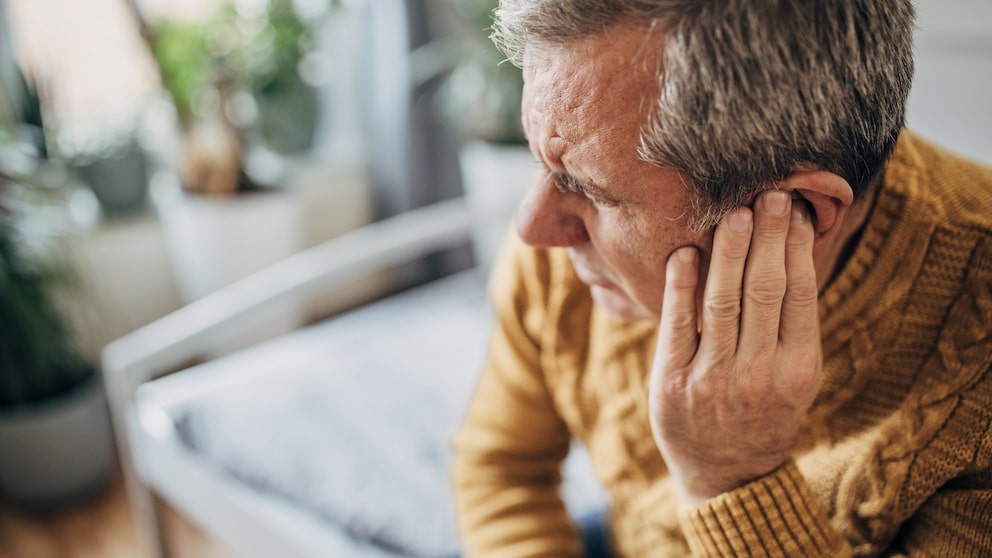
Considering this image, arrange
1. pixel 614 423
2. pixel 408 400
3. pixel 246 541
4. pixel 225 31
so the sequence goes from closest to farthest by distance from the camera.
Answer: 1. pixel 614 423
2. pixel 246 541
3. pixel 408 400
4. pixel 225 31

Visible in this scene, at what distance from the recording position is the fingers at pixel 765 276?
0.58 meters

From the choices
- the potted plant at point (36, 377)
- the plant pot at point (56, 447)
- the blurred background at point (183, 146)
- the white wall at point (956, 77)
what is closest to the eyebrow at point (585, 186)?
the white wall at point (956, 77)

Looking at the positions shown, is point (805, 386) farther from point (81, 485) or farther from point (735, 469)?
point (81, 485)

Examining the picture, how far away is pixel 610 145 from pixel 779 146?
0.39ft

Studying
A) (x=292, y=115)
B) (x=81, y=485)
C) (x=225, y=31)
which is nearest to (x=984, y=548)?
(x=81, y=485)

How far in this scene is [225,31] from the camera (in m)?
2.40

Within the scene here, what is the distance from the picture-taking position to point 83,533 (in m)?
1.99

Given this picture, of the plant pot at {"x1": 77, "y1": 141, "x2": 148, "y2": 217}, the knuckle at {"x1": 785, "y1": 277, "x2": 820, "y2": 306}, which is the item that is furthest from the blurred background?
the knuckle at {"x1": 785, "y1": 277, "x2": 820, "y2": 306}

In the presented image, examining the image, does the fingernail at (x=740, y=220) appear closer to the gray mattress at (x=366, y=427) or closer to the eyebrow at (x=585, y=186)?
the eyebrow at (x=585, y=186)

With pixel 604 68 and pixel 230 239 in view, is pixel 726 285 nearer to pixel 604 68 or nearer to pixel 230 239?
pixel 604 68

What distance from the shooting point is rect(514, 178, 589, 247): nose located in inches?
26.2

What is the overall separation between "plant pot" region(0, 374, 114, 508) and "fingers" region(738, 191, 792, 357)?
72.8 inches

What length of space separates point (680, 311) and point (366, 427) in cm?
90

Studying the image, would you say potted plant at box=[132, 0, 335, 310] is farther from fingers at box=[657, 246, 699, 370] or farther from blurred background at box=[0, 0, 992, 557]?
fingers at box=[657, 246, 699, 370]
